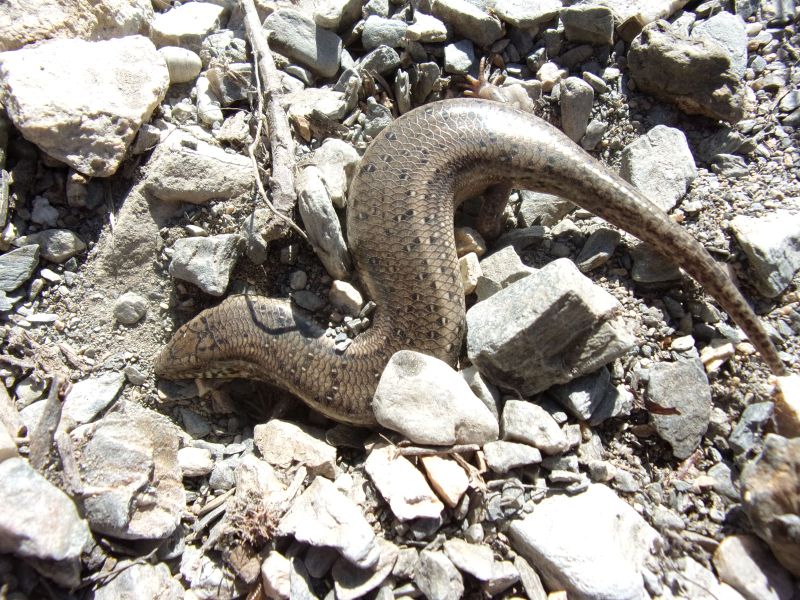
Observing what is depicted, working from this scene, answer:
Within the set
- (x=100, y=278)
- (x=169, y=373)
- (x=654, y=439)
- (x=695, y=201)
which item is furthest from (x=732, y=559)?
(x=100, y=278)

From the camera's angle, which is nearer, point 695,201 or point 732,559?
point 732,559

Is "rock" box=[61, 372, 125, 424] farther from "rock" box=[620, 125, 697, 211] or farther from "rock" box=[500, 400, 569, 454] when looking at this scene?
"rock" box=[620, 125, 697, 211]

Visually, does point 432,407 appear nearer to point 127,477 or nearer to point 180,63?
point 127,477

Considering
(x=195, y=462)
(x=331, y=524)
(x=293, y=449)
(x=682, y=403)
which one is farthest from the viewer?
(x=195, y=462)

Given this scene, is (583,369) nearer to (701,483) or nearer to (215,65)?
(701,483)

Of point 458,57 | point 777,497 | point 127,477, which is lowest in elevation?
point 127,477

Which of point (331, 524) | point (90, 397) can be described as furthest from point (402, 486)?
point (90, 397)

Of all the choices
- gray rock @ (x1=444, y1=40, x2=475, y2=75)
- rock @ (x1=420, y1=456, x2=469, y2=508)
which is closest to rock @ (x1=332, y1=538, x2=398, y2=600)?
rock @ (x1=420, y1=456, x2=469, y2=508)
